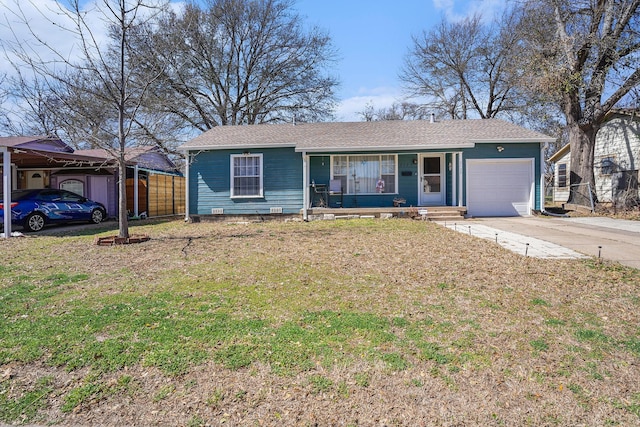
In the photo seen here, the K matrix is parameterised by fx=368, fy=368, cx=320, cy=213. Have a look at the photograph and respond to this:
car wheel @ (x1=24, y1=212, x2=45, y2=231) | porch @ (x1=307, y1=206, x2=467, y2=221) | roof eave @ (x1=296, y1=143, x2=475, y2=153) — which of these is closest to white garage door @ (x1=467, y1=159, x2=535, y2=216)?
roof eave @ (x1=296, y1=143, x2=475, y2=153)

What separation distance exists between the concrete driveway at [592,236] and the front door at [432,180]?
3.18m

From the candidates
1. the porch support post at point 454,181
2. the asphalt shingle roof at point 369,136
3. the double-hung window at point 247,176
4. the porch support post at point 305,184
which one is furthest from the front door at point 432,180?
the double-hung window at point 247,176

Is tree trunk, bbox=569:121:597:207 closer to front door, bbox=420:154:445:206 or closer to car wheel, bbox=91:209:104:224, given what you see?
front door, bbox=420:154:445:206

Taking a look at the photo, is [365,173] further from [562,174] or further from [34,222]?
[562,174]

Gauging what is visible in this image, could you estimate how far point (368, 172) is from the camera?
46.4ft

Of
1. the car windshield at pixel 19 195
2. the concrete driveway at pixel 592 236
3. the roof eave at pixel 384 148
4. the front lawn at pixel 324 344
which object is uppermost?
the roof eave at pixel 384 148

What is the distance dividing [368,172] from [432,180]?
2.47 m

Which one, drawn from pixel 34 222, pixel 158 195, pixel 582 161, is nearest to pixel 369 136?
pixel 582 161

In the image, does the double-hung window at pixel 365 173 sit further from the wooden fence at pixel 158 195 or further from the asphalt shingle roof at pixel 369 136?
the wooden fence at pixel 158 195

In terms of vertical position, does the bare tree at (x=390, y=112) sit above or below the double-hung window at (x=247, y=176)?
above

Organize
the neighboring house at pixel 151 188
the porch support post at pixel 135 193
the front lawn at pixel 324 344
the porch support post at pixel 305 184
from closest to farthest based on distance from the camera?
the front lawn at pixel 324 344 → the porch support post at pixel 305 184 → the porch support post at pixel 135 193 → the neighboring house at pixel 151 188

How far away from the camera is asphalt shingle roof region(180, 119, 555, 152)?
43.7 ft

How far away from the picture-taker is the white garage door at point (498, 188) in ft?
44.9

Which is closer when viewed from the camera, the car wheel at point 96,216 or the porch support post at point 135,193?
the car wheel at point 96,216
